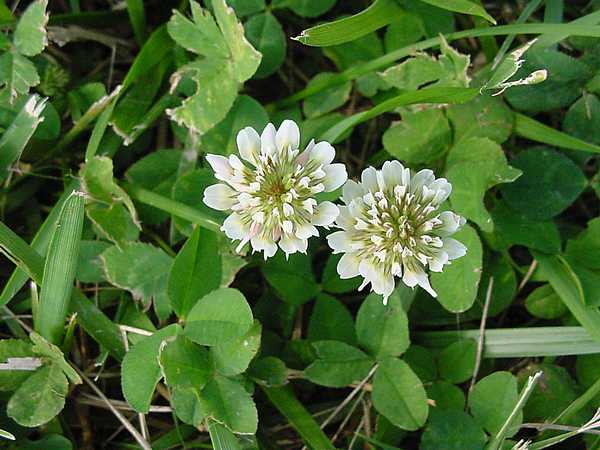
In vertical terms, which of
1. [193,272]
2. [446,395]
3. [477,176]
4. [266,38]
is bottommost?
[446,395]

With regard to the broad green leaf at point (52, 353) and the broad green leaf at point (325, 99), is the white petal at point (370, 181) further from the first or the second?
the broad green leaf at point (52, 353)

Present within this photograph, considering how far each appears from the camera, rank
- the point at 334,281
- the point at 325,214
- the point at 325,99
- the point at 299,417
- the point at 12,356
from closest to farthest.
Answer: the point at 325,214
the point at 12,356
the point at 299,417
the point at 334,281
the point at 325,99

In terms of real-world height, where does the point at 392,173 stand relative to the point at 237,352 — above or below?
above

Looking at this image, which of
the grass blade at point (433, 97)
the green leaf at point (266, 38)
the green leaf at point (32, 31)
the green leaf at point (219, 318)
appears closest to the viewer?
the green leaf at point (219, 318)

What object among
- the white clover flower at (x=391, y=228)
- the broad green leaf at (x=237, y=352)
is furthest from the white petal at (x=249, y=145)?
the broad green leaf at (x=237, y=352)

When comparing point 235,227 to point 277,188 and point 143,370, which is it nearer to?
point 277,188

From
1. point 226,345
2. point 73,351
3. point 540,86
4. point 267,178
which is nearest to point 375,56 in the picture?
point 540,86

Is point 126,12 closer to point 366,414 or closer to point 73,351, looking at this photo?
point 73,351

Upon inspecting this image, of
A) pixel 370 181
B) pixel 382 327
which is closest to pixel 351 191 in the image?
pixel 370 181
